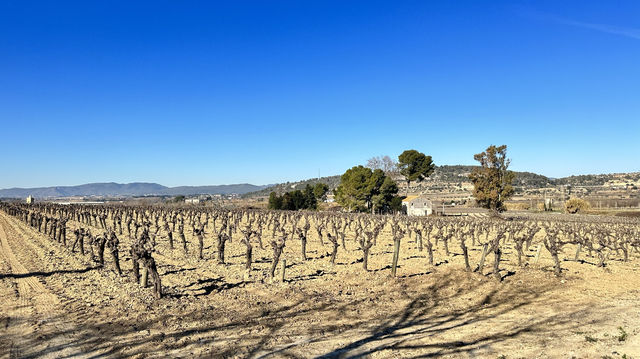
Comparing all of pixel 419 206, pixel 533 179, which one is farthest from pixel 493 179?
pixel 533 179

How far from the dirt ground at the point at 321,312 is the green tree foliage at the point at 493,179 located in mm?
32716

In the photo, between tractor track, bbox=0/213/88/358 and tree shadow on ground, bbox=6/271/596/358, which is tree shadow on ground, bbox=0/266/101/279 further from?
tree shadow on ground, bbox=6/271/596/358

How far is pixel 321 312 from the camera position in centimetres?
1139

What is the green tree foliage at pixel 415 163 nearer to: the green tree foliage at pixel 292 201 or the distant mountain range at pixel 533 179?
the green tree foliage at pixel 292 201

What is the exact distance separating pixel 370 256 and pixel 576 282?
31.1 feet

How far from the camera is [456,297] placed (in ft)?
43.2

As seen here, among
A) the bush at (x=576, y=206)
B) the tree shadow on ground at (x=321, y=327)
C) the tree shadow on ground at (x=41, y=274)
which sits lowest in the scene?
the tree shadow on ground at (x=321, y=327)

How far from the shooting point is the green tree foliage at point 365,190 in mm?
60781

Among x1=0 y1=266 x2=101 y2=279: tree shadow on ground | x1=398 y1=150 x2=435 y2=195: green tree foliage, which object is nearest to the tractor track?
x1=0 y1=266 x2=101 y2=279: tree shadow on ground

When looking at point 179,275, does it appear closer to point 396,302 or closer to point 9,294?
point 9,294

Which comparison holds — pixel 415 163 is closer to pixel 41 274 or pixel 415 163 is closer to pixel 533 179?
pixel 41 274

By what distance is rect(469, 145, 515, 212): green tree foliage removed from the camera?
4972 cm

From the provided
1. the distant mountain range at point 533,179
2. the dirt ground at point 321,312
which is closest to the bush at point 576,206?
the dirt ground at point 321,312

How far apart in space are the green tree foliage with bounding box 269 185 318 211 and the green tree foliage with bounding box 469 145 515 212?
104ft
